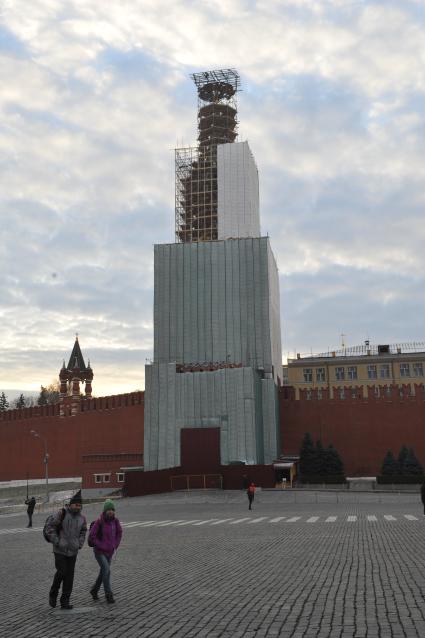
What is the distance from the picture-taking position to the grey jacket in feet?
26.6

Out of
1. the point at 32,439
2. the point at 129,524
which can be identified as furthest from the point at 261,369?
the point at 129,524

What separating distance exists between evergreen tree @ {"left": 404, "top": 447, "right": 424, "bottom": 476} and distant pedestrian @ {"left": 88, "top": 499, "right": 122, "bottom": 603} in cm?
3970

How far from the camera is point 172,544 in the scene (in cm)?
1545


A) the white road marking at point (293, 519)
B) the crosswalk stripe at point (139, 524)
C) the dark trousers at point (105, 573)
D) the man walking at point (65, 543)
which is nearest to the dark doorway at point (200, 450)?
the crosswalk stripe at point (139, 524)

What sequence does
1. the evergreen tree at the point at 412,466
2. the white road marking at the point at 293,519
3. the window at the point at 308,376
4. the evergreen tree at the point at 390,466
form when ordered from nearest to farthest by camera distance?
the white road marking at the point at 293,519
the evergreen tree at the point at 412,466
the evergreen tree at the point at 390,466
the window at the point at 308,376

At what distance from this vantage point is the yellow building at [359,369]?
7512cm

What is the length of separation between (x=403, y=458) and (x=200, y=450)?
14.7 m

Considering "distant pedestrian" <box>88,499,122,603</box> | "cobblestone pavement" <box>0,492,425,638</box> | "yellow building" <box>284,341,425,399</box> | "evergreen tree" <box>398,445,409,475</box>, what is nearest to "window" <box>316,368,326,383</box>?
"yellow building" <box>284,341,425,399</box>

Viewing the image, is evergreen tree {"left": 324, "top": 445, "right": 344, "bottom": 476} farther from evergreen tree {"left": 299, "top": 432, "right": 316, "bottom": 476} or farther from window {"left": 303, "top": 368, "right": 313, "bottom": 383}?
window {"left": 303, "top": 368, "right": 313, "bottom": 383}

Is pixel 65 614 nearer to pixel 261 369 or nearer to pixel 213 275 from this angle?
pixel 261 369

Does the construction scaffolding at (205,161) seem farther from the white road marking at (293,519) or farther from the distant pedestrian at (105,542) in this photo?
the distant pedestrian at (105,542)

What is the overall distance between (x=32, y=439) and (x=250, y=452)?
23938mm

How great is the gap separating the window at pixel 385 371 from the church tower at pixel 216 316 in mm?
19226

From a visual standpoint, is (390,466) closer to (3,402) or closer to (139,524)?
(139,524)
